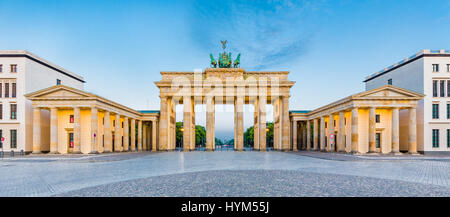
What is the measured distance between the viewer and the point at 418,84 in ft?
128

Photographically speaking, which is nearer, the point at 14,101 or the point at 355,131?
the point at 355,131

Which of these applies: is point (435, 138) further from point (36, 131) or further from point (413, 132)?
point (36, 131)

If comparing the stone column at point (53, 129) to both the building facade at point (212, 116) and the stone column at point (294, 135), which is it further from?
the stone column at point (294, 135)

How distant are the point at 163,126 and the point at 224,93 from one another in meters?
13.8

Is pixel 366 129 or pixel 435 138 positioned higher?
pixel 366 129

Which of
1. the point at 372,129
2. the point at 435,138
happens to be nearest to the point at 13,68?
the point at 372,129

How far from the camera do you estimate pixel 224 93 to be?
2026 inches

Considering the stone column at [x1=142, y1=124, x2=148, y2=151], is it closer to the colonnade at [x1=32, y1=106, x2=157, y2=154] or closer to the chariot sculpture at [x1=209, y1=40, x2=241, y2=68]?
the colonnade at [x1=32, y1=106, x2=157, y2=154]

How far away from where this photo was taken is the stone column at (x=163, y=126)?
5188 centimetres

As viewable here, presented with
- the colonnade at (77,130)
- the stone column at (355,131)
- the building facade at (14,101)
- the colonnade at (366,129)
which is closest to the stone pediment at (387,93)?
the colonnade at (366,129)

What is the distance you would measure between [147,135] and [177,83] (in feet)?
58.9

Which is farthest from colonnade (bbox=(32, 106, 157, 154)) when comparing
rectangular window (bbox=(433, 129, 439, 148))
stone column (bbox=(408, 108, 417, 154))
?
rectangular window (bbox=(433, 129, 439, 148))
